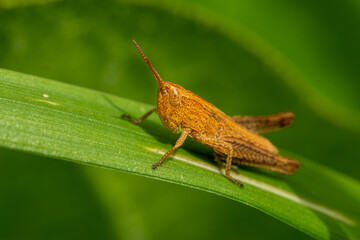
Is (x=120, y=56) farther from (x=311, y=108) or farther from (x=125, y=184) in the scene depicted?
(x=311, y=108)

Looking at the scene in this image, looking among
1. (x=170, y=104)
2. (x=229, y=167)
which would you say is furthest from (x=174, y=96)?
(x=229, y=167)

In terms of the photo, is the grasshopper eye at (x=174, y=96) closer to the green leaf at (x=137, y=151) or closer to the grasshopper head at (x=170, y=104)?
the grasshopper head at (x=170, y=104)

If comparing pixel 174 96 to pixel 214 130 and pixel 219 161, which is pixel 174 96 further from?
pixel 219 161

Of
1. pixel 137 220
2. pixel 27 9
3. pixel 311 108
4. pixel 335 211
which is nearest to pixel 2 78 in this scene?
pixel 27 9

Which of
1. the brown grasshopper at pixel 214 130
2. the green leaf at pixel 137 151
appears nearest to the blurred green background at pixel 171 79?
the green leaf at pixel 137 151

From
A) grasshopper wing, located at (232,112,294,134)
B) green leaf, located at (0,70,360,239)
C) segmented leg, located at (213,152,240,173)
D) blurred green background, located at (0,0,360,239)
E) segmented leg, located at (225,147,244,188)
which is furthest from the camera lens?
grasshopper wing, located at (232,112,294,134)

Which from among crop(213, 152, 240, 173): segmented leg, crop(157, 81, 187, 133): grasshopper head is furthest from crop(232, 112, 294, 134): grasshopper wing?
crop(157, 81, 187, 133): grasshopper head

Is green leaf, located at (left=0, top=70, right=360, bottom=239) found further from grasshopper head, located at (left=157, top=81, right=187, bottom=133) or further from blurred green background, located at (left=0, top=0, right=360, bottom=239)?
blurred green background, located at (left=0, top=0, right=360, bottom=239)
